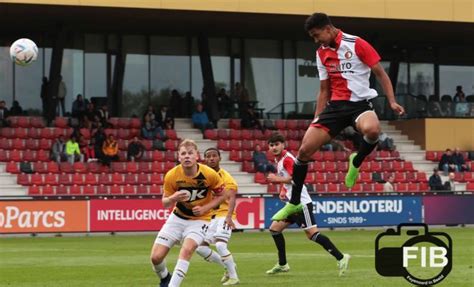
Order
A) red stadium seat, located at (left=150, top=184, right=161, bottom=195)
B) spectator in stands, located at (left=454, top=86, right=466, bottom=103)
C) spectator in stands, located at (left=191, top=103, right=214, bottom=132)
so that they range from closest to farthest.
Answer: red stadium seat, located at (left=150, top=184, right=161, bottom=195) → spectator in stands, located at (left=191, top=103, right=214, bottom=132) → spectator in stands, located at (left=454, top=86, right=466, bottom=103)

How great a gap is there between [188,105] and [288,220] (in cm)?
2445

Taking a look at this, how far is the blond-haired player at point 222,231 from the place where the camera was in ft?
44.7

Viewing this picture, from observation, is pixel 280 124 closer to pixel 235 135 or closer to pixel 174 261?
pixel 235 135

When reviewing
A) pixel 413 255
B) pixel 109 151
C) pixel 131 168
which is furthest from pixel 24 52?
pixel 413 255

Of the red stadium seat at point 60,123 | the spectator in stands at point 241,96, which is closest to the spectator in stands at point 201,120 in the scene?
the spectator in stands at point 241,96

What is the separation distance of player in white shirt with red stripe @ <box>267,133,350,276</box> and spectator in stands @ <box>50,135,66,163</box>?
1762 cm

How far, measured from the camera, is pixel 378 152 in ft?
123

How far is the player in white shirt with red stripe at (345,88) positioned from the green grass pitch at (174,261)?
7.22 ft

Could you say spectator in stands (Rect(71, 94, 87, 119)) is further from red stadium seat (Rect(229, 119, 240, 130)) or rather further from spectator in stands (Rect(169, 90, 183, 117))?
red stadium seat (Rect(229, 119, 240, 130))

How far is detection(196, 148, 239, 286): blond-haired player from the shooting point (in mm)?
13609

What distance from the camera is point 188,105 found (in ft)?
130

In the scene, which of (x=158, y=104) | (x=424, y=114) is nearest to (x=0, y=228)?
(x=158, y=104)

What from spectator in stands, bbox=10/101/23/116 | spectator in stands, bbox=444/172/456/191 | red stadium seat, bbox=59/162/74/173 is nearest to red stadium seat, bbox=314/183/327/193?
spectator in stands, bbox=444/172/456/191

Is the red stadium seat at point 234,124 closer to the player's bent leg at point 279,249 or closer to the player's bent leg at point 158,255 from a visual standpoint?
the player's bent leg at point 279,249
